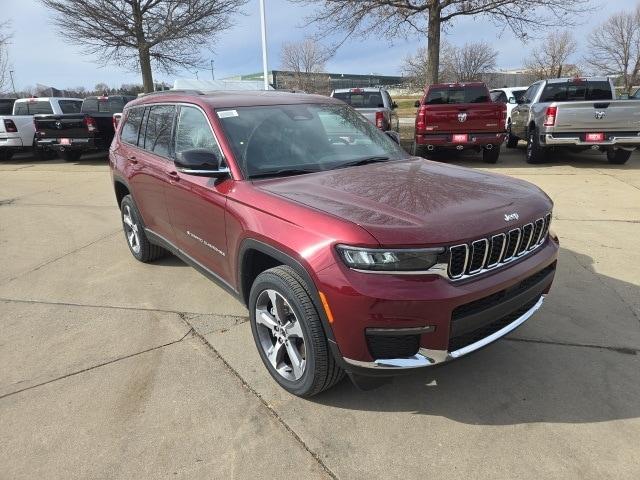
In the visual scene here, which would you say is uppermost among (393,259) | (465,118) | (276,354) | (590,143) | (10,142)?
(465,118)

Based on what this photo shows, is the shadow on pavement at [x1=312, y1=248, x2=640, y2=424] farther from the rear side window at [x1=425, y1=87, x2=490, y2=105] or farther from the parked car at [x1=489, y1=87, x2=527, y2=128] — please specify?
the parked car at [x1=489, y1=87, x2=527, y2=128]

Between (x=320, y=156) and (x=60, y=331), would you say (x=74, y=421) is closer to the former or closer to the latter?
(x=60, y=331)

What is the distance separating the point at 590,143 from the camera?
10125 millimetres

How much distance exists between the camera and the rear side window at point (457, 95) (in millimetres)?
11422

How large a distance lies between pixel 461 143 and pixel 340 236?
9.30 m

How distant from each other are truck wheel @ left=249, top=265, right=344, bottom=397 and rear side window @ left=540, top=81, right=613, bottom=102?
10.8 meters

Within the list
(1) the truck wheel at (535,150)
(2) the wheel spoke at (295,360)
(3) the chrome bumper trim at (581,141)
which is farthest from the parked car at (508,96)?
(2) the wheel spoke at (295,360)

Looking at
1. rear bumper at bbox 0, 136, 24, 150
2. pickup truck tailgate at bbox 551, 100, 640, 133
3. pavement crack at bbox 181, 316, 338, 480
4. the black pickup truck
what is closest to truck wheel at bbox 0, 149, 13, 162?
rear bumper at bbox 0, 136, 24, 150

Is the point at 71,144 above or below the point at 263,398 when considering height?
above

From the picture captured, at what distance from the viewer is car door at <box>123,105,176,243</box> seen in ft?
13.7

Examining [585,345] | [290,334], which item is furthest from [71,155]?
[585,345]

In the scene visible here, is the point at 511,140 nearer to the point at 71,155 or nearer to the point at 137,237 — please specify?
the point at 137,237

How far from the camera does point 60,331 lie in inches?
154

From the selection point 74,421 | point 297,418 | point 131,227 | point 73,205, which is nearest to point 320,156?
point 297,418
